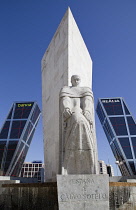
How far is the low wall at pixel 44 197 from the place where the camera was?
13.9 ft

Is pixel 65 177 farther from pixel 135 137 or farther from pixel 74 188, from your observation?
pixel 135 137

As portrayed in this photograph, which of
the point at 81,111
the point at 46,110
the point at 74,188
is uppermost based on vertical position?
the point at 46,110

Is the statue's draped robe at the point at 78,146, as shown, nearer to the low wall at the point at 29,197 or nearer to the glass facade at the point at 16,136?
the low wall at the point at 29,197

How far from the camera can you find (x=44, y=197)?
435 cm

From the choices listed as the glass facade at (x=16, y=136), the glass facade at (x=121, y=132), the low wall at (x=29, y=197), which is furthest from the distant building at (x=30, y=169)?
the low wall at (x=29, y=197)

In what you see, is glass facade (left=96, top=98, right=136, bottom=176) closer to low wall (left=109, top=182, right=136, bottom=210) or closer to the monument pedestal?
low wall (left=109, top=182, right=136, bottom=210)

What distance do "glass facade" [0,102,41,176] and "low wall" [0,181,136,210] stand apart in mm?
47998

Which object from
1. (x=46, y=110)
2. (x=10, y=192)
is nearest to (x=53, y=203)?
(x=10, y=192)

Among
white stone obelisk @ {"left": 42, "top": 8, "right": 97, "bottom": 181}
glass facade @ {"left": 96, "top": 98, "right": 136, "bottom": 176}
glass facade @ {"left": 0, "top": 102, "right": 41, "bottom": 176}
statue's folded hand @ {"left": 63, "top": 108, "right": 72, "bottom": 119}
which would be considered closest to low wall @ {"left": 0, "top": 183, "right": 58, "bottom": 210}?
statue's folded hand @ {"left": 63, "top": 108, "right": 72, "bottom": 119}

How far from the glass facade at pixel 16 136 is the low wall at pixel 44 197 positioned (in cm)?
4800

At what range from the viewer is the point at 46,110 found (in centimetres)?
948

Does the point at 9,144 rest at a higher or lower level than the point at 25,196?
higher

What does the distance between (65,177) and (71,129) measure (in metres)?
1.08

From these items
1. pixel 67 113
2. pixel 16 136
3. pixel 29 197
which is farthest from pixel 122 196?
pixel 16 136
